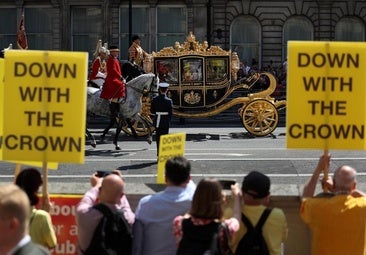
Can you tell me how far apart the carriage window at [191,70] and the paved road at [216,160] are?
6.07 feet

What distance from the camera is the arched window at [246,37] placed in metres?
39.7

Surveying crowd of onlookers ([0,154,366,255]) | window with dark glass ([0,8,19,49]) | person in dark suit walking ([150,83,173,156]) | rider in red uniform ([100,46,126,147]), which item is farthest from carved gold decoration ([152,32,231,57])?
window with dark glass ([0,8,19,49])

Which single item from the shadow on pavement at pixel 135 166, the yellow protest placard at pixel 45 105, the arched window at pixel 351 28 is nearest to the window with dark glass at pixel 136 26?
the arched window at pixel 351 28

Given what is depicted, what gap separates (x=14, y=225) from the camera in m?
3.36

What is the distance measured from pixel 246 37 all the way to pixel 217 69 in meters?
19.4

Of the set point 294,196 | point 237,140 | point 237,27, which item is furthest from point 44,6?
point 294,196

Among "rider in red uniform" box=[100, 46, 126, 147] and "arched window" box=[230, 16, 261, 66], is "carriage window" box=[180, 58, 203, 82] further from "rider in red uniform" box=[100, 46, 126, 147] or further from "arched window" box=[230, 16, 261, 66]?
"arched window" box=[230, 16, 261, 66]

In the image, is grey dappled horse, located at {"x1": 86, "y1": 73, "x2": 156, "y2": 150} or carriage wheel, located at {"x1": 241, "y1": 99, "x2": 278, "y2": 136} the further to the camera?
carriage wheel, located at {"x1": 241, "y1": 99, "x2": 278, "y2": 136}

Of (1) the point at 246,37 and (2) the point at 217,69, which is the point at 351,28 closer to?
(1) the point at 246,37

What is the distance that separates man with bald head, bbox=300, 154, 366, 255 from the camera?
5.00 metres

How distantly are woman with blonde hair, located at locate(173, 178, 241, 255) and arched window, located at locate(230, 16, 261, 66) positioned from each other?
35358mm

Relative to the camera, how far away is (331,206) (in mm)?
4992

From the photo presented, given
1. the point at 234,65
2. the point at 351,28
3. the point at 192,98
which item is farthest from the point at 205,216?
the point at 351,28

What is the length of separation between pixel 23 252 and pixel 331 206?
2301 mm
